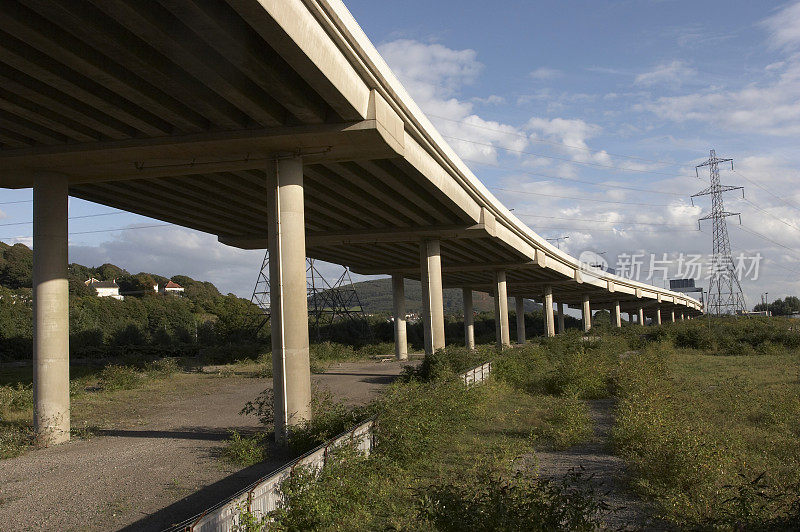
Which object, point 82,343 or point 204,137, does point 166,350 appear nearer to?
point 82,343

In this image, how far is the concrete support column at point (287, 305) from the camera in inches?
580

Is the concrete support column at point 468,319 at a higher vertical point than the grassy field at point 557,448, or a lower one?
higher

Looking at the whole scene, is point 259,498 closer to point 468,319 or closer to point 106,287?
point 468,319

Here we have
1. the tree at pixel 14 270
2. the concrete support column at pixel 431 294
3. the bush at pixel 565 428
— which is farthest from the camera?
the tree at pixel 14 270

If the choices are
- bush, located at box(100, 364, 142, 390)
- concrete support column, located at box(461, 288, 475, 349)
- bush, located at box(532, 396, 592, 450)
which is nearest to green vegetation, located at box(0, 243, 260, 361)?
bush, located at box(100, 364, 142, 390)

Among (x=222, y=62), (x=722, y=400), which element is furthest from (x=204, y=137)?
(x=722, y=400)

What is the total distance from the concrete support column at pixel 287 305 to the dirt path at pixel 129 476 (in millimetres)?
1784

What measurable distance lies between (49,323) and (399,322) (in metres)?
34.2

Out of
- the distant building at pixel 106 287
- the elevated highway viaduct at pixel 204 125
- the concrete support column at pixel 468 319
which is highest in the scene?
the distant building at pixel 106 287

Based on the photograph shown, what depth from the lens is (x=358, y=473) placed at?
388 inches

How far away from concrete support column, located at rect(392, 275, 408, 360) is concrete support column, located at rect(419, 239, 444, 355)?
13240mm

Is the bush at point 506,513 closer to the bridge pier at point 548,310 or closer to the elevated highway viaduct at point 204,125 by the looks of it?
the elevated highway viaduct at point 204,125

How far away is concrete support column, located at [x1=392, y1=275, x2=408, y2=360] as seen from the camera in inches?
1863

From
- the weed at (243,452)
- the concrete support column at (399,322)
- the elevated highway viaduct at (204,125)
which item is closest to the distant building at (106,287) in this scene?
the concrete support column at (399,322)
